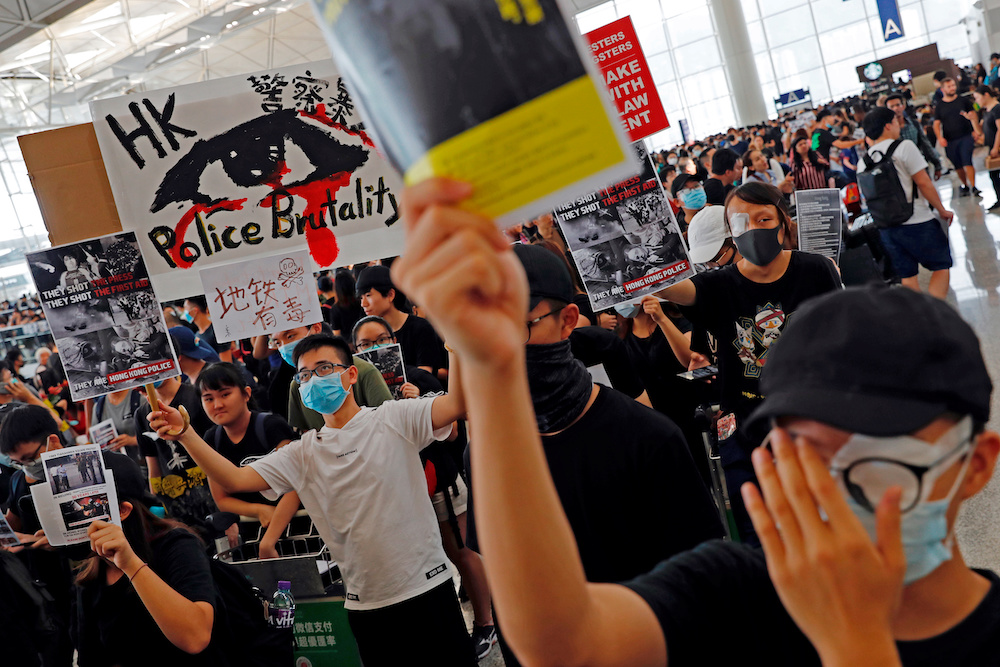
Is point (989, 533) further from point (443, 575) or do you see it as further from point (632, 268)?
point (443, 575)

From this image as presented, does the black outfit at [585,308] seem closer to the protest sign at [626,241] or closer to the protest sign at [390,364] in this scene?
the protest sign at [390,364]

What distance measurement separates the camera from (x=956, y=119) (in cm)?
1148

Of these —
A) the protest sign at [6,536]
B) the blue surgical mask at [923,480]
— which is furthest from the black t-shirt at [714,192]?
the blue surgical mask at [923,480]

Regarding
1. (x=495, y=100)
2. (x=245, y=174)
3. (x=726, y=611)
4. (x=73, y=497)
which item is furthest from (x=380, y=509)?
(x=495, y=100)

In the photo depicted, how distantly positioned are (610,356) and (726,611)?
2.08 m

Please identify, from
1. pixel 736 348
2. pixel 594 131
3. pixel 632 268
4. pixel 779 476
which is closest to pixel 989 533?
pixel 736 348

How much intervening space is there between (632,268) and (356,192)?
118 centimetres

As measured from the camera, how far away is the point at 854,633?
888 millimetres

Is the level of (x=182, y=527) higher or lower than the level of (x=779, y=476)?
lower

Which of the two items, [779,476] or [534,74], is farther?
[779,476]

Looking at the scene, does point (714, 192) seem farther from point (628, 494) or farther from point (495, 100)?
point (495, 100)

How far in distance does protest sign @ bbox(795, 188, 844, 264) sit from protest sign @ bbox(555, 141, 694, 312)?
4.53ft

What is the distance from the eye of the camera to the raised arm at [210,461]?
9.36ft

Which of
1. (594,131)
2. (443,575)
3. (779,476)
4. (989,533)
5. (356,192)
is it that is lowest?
(989,533)
